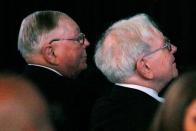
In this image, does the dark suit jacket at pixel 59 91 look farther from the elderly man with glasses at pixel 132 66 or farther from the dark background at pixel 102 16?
the dark background at pixel 102 16

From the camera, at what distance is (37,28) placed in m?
3.14

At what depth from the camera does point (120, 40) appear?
8.77 ft

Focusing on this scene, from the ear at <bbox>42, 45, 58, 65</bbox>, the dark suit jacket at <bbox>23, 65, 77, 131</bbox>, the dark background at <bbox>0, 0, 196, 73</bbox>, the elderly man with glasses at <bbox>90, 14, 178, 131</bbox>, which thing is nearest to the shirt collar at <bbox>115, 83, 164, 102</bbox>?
the elderly man with glasses at <bbox>90, 14, 178, 131</bbox>

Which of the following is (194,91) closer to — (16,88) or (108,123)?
(16,88)

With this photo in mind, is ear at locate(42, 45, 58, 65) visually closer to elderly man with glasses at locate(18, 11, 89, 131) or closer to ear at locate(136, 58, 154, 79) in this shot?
elderly man with glasses at locate(18, 11, 89, 131)

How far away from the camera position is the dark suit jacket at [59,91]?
2.78m

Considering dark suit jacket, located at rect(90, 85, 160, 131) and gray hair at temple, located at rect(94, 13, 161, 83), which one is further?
gray hair at temple, located at rect(94, 13, 161, 83)

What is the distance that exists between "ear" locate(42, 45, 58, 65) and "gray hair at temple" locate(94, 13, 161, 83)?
0.44 meters

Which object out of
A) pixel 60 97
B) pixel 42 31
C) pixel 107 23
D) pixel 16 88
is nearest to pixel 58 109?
pixel 60 97

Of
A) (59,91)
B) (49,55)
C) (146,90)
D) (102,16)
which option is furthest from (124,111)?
(102,16)

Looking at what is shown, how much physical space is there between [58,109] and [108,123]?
0.83ft

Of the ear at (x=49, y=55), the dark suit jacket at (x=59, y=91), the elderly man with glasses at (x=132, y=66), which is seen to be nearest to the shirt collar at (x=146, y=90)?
the elderly man with glasses at (x=132, y=66)

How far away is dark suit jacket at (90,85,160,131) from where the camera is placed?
2.48 metres

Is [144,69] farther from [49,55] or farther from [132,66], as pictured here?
[49,55]
